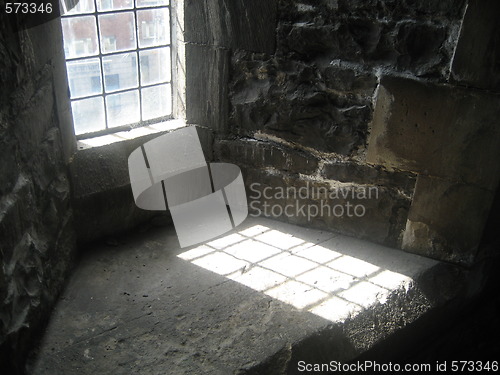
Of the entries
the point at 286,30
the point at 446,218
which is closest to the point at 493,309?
the point at 446,218

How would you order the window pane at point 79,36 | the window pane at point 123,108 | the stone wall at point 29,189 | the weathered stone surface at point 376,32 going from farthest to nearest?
1. the window pane at point 123,108
2. the window pane at point 79,36
3. the weathered stone surface at point 376,32
4. the stone wall at point 29,189

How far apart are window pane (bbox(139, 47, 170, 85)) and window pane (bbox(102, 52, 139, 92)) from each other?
5 cm

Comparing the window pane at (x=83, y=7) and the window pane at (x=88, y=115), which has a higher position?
the window pane at (x=83, y=7)

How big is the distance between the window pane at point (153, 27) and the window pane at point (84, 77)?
0.84ft

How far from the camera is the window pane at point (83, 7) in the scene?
2.13 meters

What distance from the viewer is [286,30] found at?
2283mm

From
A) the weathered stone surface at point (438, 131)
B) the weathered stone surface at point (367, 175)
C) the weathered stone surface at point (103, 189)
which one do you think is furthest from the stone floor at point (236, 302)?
the weathered stone surface at point (438, 131)

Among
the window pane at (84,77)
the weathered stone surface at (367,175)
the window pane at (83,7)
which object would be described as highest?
the window pane at (83,7)

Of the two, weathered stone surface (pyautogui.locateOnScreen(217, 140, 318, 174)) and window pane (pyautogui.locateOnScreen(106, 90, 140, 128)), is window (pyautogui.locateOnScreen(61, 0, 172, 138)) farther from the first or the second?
weathered stone surface (pyautogui.locateOnScreen(217, 140, 318, 174))

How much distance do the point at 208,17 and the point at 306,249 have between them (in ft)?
3.96

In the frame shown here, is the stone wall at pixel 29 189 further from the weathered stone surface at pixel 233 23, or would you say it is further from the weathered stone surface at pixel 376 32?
the weathered stone surface at pixel 376 32

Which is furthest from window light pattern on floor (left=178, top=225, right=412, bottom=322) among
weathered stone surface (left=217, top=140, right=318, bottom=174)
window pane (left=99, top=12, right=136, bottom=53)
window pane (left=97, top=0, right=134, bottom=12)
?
window pane (left=97, top=0, right=134, bottom=12)

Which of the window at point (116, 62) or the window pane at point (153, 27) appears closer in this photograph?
the window at point (116, 62)

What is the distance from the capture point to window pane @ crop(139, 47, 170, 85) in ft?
8.01
